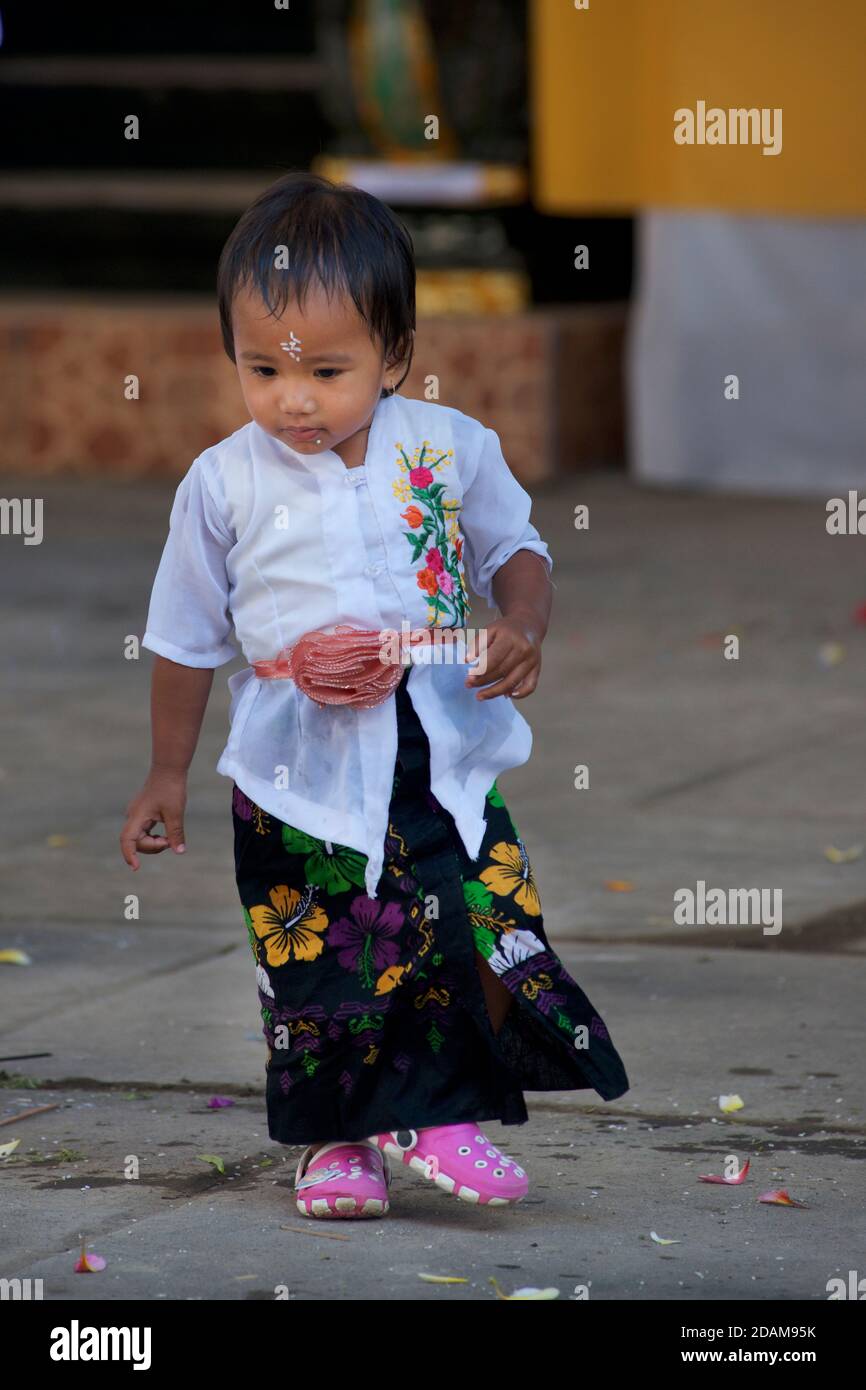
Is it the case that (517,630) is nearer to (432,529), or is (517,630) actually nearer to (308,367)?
(432,529)

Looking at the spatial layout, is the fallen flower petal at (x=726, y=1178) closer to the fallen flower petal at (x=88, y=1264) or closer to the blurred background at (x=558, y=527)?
the blurred background at (x=558, y=527)

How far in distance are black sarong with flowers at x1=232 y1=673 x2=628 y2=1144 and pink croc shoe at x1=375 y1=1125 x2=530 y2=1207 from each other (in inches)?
1.4

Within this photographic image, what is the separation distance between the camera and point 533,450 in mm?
10750

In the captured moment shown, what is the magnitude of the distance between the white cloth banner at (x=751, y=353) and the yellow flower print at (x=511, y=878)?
7.40m

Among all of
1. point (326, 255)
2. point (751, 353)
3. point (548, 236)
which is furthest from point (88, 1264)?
point (548, 236)

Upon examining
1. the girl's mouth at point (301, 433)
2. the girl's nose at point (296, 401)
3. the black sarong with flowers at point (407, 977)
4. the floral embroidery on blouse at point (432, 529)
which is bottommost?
the black sarong with flowers at point (407, 977)

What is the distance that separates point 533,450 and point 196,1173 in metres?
7.44

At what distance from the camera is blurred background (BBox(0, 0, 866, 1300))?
3760 millimetres

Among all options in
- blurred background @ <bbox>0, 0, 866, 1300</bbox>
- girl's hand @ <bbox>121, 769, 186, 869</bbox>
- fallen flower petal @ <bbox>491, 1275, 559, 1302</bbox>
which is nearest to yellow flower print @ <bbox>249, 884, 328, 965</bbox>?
girl's hand @ <bbox>121, 769, 186, 869</bbox>

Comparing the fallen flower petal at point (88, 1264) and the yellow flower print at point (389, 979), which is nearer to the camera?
the fallen flower petal at point (88, 1264)

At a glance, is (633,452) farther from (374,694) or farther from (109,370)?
(374,694)

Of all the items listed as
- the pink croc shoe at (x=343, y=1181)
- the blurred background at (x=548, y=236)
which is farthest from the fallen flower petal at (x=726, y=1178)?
the blurred background at (x=548, y=236)

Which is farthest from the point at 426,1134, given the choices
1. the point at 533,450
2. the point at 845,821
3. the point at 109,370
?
the point at 109,370

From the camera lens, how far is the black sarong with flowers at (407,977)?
3.31m
